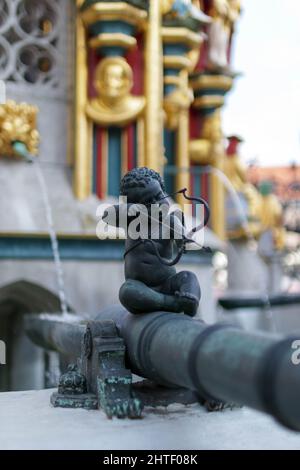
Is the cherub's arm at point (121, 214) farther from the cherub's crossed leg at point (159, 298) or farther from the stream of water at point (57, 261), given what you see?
the stream of water at point (57, 261)

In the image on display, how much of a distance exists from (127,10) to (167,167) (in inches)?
77.3

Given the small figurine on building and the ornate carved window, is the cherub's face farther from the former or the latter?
the ornate carved window

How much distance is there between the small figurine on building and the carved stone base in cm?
42

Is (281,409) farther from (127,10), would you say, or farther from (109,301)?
(127,10)

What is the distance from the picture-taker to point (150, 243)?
3.31 metres

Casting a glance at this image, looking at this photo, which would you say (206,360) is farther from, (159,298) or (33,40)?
(33,40)

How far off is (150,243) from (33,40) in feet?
15.8

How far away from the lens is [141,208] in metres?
3.33

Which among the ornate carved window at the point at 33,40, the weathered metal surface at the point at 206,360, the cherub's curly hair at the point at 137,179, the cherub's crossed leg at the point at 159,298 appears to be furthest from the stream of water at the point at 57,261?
the cherub's crossed leg at the point at 159,298

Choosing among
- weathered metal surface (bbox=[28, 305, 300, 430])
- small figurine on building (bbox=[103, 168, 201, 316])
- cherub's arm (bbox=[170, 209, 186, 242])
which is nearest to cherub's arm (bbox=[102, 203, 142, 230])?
small figurine on building (bbox=[103, 168, 201, 316])

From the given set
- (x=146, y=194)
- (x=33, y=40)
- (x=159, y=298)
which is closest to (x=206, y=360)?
(x=159, y=298)

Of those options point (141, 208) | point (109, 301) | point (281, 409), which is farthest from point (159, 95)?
point (281, 409)

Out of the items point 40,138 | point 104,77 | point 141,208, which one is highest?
point 104,77

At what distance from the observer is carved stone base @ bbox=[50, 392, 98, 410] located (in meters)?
3.20
